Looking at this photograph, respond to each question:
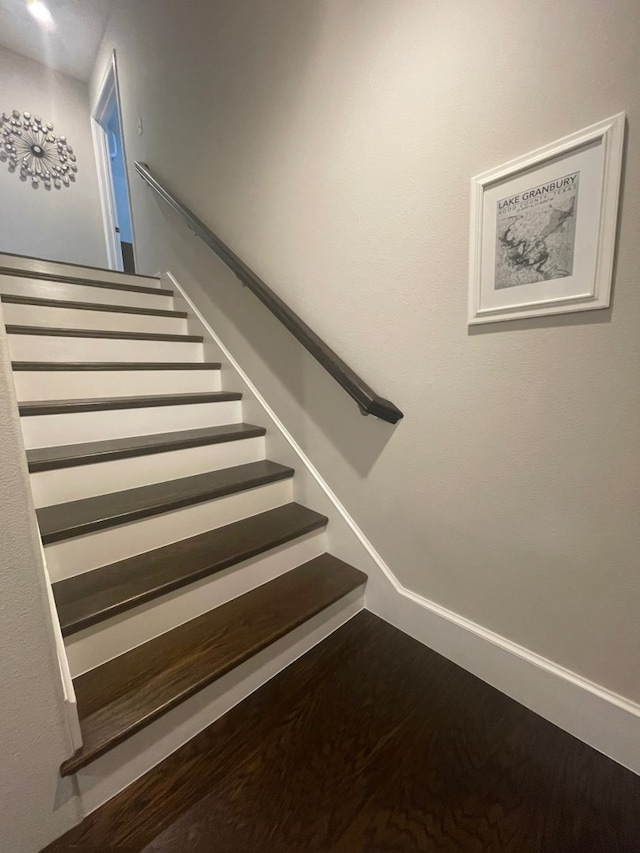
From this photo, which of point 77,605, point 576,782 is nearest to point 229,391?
point 77,605

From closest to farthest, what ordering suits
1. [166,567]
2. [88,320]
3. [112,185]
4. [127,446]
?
[166,567], [127,446], [88,320], [112,185]

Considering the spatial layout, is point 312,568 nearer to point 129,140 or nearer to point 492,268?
point 492,268

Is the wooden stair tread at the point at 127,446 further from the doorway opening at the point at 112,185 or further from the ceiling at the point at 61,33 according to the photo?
the ceiling at the point at 61,33

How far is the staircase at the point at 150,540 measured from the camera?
37.5 inches

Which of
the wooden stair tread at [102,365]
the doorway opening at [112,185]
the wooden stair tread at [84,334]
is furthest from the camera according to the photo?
the doorway opening at [112,185]

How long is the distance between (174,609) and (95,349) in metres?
1.33

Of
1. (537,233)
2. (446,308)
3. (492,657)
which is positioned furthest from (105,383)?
(492,657)

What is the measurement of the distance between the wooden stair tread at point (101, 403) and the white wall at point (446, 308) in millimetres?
394

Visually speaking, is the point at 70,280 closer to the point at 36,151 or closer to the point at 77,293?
the point at 77,293

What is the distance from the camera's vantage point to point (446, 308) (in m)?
1.08

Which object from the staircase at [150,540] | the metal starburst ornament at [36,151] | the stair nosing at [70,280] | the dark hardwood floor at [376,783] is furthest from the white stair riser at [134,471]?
the metal starburst ornament at [36,151]

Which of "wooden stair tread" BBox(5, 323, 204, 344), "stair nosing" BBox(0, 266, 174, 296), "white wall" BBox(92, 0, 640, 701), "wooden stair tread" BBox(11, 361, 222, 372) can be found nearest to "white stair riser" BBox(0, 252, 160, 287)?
"stair nosing" BBox(0, 266, 174, 296)

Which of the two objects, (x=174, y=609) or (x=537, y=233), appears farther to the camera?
(x=174, y=609)

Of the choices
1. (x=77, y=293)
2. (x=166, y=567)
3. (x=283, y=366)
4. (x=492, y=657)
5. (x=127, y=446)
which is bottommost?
(x=492, y=657)
